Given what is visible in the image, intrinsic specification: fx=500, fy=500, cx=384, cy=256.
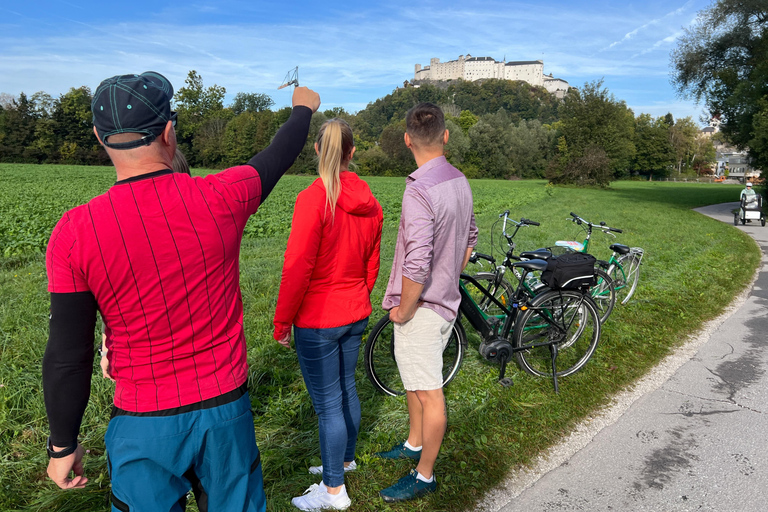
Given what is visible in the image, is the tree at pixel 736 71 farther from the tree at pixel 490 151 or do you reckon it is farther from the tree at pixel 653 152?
the tree at pixel 653 152

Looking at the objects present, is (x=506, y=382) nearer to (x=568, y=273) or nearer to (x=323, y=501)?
(x=568, y=273)

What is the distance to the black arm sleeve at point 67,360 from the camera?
1358 mm

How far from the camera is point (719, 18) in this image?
2452cm

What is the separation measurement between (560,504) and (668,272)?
7246 millimetres

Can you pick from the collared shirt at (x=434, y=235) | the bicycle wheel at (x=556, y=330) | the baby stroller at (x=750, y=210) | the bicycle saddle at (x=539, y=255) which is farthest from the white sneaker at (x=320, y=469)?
the baby stroller at (x=750, y=210)

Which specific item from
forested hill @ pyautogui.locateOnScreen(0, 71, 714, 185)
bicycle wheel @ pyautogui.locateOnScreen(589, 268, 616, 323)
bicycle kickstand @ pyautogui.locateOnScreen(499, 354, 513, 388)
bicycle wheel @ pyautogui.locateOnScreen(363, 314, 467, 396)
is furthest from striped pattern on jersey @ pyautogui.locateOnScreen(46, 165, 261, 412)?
forested hill @ pyautogui.locateOnScreen(0, 71, 714, 185)

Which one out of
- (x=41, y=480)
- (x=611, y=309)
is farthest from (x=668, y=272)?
(x=41, y=480)

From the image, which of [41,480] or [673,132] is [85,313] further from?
[673,132]

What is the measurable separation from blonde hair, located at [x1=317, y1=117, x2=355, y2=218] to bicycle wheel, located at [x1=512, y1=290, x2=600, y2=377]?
2.53 m

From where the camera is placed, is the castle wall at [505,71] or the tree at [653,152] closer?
the tree at [653,152]

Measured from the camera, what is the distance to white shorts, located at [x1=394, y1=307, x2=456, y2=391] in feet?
9.39

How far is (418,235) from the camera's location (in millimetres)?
2574

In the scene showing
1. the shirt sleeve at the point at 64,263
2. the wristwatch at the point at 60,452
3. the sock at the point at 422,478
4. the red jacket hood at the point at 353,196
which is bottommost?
the sock at the point at 422,478

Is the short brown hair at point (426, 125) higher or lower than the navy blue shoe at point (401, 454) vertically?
higher
